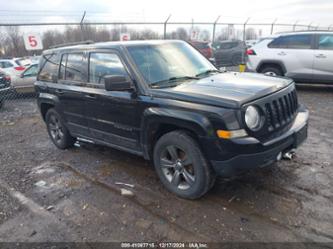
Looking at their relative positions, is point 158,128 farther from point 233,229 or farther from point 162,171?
point 233,229

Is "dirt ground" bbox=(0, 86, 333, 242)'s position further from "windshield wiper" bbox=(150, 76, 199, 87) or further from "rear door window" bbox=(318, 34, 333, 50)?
"rear door window" bbox=(318, 34, 333, 50)

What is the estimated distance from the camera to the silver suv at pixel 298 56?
334 inches

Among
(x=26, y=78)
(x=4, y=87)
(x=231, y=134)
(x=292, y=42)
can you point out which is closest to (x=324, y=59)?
(x=292, y=42)

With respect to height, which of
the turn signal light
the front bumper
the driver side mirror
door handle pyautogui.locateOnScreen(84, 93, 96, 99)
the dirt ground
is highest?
the driver side mirror

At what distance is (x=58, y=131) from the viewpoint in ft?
18.3

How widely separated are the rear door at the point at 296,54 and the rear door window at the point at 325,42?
0.77 ft

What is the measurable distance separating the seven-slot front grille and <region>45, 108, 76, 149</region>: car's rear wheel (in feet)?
12.1

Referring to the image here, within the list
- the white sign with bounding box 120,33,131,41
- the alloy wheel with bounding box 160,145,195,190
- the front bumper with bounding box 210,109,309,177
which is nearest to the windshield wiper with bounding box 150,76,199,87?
the alloy wheel with bounding box 160,145,195,190

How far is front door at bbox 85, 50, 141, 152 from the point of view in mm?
3811

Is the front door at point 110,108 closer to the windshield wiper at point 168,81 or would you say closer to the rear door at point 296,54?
the windshield wiper at point 168,81

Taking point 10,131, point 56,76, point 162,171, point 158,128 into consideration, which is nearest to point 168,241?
point 162,171

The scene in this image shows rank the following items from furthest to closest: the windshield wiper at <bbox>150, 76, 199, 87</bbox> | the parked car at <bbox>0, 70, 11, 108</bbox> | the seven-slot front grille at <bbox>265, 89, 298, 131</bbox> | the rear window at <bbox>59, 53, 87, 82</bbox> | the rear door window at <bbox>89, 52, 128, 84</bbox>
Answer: the parked car at <bbox>0, 70, 11, 108</bbox> → the rear window at <bbox>59, 53, 87, 82</bbox> → the rear door window at <bbox>89, 52, 128, 84</bbox> → the windshield wiper at <bbox>150, 76, 199, 87</bbox> → the seven-slot front grille at <bbox>265, 89, 298, 131</bbox>

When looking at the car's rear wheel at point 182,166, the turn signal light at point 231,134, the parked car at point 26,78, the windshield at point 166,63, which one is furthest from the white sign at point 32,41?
the turn signal light at point 231,134

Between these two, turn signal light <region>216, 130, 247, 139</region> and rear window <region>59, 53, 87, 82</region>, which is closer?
turn signal light <region>216, 130, 247, 139</region>
